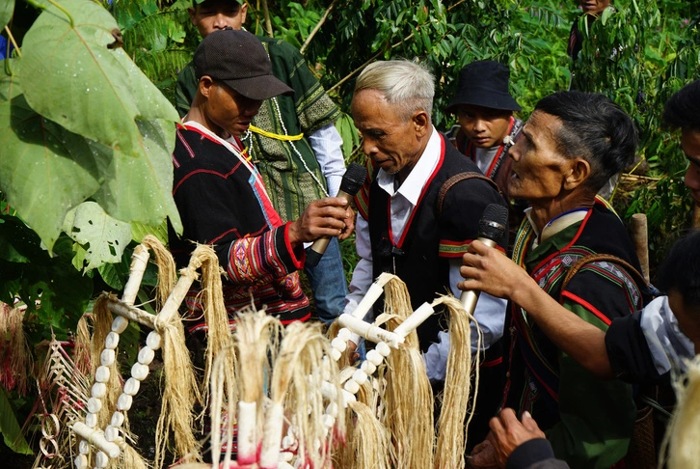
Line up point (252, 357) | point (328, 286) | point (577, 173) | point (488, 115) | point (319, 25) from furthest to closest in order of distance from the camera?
point (319, 25), point (488, 115), point (328, 286), point (577, 173), point (252, 357)

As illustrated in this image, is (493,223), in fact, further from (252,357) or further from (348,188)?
(252,357)

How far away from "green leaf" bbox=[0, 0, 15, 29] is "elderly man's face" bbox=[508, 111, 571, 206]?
4.78 feet

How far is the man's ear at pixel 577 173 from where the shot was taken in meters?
2.44

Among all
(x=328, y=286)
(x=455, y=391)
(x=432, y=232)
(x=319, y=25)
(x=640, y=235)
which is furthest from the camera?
(x=319, y=25)

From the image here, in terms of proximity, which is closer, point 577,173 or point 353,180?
point 577,173

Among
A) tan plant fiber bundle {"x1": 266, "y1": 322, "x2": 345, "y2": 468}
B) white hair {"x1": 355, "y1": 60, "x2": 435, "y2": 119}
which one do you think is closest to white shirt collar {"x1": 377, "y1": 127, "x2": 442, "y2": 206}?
white hair {"x1": 355, "y1": 60, "x2": 435, "y2": 119}

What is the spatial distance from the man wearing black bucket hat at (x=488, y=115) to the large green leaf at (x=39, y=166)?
263 centimetres

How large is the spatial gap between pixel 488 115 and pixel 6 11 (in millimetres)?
2787

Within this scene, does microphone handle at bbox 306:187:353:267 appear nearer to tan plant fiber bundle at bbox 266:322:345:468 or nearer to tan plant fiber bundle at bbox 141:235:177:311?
tan plant fiber bundle at bbox 141:235:177:311

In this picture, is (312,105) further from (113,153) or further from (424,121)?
(113,153)

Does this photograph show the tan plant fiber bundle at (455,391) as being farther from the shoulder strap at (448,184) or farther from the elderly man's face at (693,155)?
the elderly man's face at (693,155)

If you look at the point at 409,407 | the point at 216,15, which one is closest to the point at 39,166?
the point at 409,407

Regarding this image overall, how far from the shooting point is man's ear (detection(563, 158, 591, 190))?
2.44 metres

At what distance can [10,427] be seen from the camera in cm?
294
